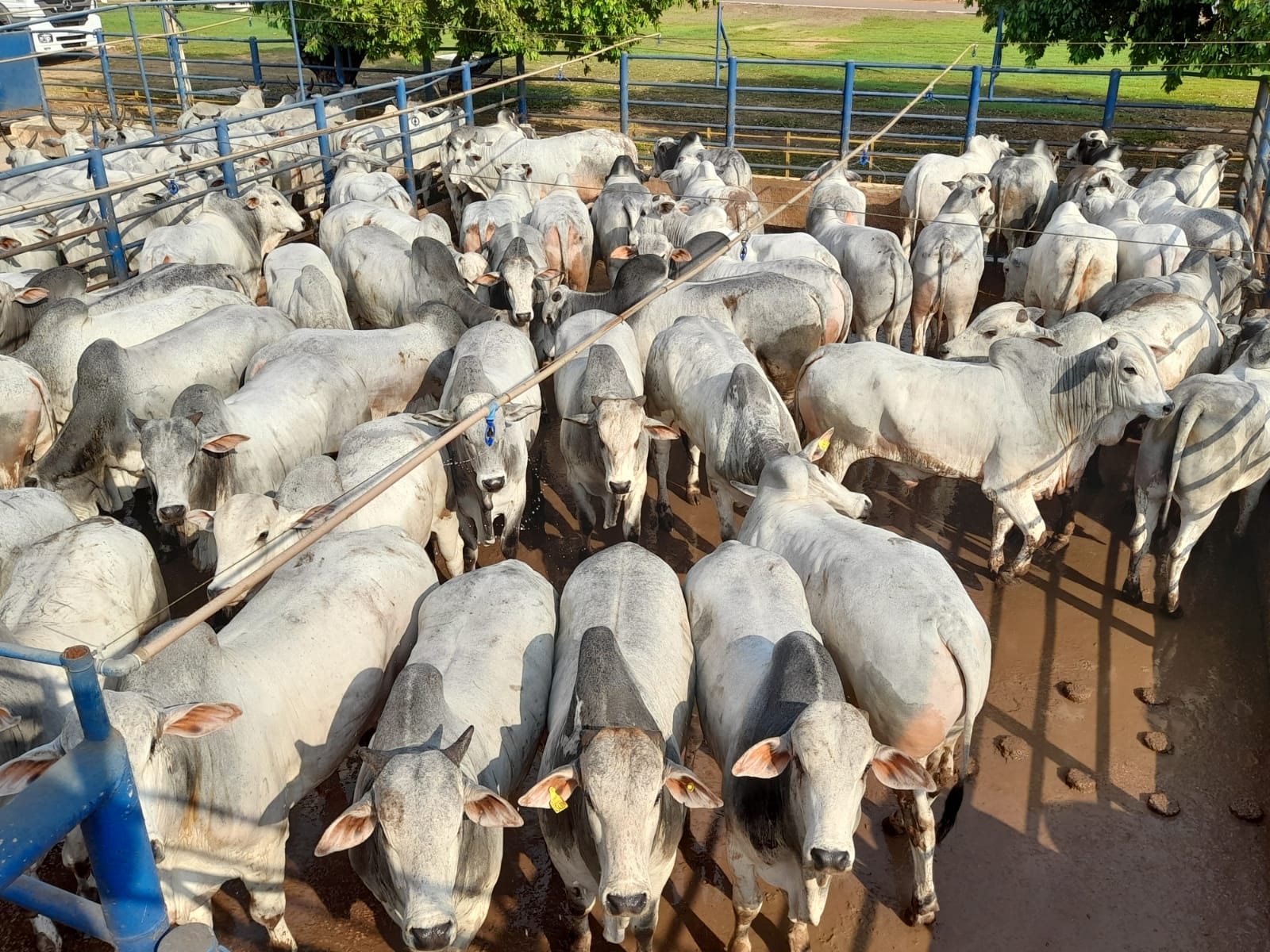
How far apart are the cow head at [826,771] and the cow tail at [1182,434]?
378 centimetres

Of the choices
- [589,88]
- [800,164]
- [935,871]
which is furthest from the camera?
[589,88]

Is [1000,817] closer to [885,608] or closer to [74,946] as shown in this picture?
[885,608]

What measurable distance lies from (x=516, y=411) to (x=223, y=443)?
1910mm

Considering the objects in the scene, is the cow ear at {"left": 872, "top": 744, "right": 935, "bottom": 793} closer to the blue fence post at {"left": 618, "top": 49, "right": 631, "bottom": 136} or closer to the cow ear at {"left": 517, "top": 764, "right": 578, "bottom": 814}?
the cow ear at {"left": 517, "top": 764, "right": 578, "bottom": 814}

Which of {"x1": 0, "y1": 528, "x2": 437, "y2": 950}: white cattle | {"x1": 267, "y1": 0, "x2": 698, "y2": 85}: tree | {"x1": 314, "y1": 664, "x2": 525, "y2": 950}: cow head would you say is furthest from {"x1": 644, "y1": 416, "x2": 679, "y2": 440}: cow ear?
{"x1": 267, "y1": 0, "x2": 698, "y2": 85}: tree

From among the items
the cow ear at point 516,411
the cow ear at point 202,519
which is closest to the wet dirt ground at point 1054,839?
the cow ear at point 202,519

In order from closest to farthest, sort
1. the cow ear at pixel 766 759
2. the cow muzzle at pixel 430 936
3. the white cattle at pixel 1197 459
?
the cow muzzle at pixel 430 936
the cow ear at pixel 766 759
the white cattle at pixel 1197 459

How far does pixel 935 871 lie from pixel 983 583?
2.67 meters

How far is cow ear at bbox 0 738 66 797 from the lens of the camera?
357 cm

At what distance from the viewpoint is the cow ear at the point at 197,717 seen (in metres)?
4.09

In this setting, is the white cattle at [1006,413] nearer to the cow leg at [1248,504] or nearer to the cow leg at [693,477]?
the cow leg at [1248,504]

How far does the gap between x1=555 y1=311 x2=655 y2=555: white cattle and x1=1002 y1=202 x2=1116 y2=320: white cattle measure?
14.1 ft

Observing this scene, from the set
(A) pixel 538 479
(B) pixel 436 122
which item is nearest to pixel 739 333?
(A) pixel 538 479

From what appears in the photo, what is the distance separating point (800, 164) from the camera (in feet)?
58.5
